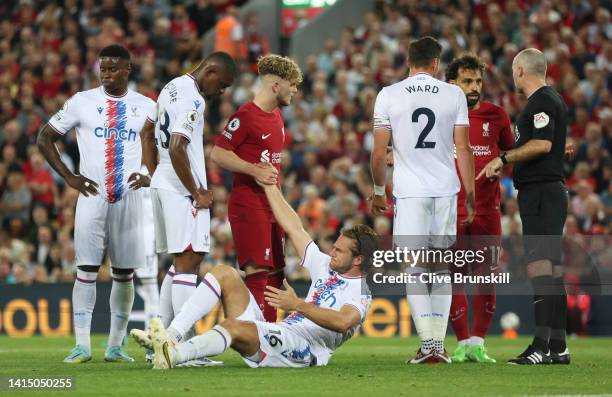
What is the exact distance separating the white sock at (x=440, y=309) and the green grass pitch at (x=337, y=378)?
0.29m

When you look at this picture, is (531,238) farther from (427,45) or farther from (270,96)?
(270,96)

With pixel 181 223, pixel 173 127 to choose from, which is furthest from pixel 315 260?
pixel 173 127

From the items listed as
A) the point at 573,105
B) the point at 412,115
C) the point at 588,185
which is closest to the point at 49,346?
the point at 412,115

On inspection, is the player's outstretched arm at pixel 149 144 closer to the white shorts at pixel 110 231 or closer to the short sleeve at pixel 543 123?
the white shorts at pixel 110 231

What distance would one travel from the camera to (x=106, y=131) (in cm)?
1058

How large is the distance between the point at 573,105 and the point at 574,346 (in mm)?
6885

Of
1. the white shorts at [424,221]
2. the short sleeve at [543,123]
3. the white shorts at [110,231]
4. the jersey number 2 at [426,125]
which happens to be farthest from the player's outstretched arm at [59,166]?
the short sleeve at [543,123]

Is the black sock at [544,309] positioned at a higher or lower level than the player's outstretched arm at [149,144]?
lower

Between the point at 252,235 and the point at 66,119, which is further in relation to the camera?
the point at 66,119

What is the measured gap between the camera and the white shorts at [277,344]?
8.98 metres

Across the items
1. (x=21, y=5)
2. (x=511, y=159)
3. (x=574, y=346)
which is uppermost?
(x=21, y=5)

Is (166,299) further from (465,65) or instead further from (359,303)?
(465,65)

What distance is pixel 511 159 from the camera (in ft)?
32.7

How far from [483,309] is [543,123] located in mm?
1848
